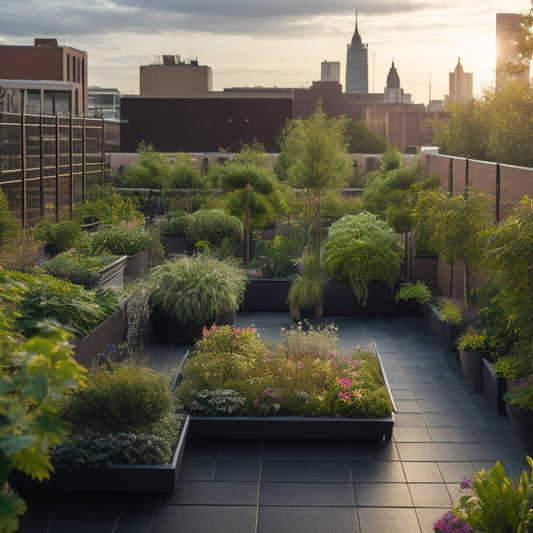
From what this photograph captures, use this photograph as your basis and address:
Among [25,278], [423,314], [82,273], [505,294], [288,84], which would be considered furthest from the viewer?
[288,84]

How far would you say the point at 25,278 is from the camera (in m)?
3.81

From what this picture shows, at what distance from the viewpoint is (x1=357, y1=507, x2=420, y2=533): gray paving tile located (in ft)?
17.4

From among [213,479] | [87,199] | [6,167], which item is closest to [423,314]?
[213,479]

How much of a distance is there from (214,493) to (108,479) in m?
0.80

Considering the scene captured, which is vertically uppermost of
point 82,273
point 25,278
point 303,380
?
point 25,278

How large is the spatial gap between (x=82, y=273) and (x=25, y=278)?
6842 mm

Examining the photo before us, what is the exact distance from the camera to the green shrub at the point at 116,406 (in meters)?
6.12

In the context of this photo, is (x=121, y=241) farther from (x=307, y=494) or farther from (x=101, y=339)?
(x=307, y=494)

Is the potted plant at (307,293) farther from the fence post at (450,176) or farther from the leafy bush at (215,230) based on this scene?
the leafy bush at (215,230)

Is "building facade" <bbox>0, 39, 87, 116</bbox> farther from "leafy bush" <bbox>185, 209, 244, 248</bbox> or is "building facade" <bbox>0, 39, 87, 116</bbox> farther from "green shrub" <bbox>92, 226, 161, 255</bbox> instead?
"green shrub" <bbox>92, 226, 161, 255</bbox>

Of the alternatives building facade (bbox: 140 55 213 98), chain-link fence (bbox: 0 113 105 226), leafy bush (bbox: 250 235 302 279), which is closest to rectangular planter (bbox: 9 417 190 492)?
leafy bush (bbox: 250 235 302 279)

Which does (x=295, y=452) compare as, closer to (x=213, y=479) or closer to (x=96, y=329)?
(x=213, y=479)

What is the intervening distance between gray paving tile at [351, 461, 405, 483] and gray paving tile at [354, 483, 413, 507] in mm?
96

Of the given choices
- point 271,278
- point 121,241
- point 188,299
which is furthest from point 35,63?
point 188,299
